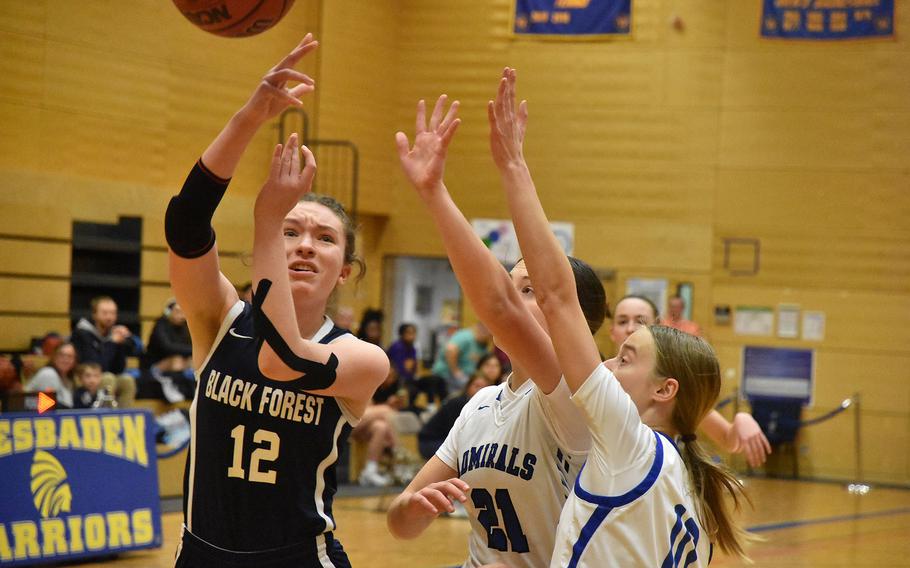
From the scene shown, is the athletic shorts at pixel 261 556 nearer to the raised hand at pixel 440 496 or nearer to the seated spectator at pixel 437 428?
the raised hand at pixel 440 496

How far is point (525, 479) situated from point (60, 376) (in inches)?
276

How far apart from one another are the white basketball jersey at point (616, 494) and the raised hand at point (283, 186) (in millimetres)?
748

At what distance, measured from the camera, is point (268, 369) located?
8.10ft

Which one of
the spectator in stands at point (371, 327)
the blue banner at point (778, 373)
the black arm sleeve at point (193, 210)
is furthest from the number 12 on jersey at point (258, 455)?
the blue banner at point (778, 373)

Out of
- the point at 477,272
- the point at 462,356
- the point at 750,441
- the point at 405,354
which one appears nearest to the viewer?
the point at 477,272

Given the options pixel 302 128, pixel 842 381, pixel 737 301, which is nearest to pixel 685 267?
pixel 737 301

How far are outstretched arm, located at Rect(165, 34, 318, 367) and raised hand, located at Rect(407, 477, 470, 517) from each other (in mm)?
684

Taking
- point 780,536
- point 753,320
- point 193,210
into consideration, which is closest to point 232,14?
point 193,210

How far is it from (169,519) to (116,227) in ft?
14.4

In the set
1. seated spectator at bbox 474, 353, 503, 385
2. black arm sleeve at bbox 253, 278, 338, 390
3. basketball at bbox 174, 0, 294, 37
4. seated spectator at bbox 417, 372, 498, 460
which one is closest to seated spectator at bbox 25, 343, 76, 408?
seated spectator at bbox 417, 372, 498, 460

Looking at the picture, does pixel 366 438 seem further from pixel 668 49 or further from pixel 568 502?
pixel 568 502

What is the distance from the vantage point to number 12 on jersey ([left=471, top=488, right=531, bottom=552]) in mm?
2633

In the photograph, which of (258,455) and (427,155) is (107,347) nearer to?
(258,455)

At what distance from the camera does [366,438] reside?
10.4 m
